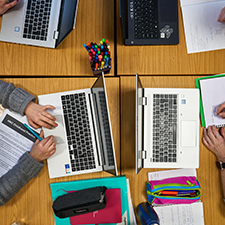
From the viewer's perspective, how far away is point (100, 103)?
102 cm

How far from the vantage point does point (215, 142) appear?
1165mm

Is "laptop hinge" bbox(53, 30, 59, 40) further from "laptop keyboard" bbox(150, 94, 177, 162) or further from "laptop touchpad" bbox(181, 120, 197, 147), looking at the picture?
"laptop touchpad" bbox(181, 120, 197, 147)

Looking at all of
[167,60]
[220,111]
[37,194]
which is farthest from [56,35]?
[220,111]

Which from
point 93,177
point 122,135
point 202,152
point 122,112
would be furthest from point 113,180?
point 202,152

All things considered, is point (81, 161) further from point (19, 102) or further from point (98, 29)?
point (98, 29)

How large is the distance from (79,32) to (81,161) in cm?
71

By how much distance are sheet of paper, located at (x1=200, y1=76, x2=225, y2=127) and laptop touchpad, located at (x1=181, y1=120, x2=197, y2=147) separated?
0.38 feet

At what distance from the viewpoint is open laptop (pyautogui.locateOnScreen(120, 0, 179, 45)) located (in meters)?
1.15

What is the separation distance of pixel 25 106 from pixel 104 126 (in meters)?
0.43

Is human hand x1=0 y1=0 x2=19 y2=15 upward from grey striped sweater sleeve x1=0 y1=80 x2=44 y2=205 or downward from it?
upward

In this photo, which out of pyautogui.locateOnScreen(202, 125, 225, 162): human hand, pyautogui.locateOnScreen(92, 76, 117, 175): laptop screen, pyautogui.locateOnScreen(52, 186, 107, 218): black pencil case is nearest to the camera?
pyautogui.locateOnScreen(92, 76, 117, 175): laptop screen

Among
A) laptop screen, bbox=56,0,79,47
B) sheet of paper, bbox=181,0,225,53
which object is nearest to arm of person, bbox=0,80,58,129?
laptop screen, bbox=56,0,79,47

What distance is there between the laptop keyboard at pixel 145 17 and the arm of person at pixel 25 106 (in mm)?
615

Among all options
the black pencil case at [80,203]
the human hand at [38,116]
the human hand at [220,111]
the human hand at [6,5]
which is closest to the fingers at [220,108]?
the human hand at [220,111]
